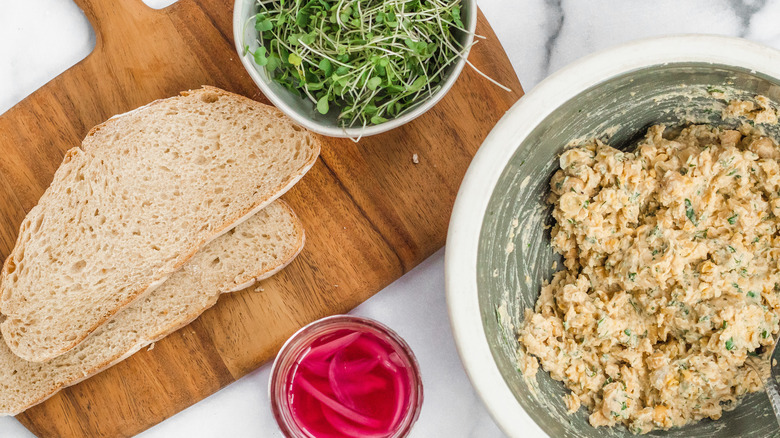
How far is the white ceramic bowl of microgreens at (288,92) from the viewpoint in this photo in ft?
5.72

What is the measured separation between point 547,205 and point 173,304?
3.66 ft

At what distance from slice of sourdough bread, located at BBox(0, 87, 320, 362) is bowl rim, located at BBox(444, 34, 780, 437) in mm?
635

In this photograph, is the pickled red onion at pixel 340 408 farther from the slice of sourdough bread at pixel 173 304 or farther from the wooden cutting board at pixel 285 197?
the slice of sourdough bread at pixel 173 304

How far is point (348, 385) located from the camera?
2014mm

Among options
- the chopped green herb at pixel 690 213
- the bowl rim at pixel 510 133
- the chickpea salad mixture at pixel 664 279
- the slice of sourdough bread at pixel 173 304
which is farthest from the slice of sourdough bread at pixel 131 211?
the chopped green herb at pixel 690 213

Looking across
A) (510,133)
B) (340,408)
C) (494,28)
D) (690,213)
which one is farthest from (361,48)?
(340,408)

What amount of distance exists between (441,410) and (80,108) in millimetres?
1420

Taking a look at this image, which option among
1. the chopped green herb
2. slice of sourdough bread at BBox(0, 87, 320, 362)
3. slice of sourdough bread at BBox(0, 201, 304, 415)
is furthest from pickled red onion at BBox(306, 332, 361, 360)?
the chopped green herb

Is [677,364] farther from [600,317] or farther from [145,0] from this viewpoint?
[145,0]

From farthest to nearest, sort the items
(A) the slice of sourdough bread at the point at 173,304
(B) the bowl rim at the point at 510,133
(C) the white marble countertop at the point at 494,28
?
(C) the white marble countertop at the point at 494,28 → (A) the slice of sourdough bread at the point at 173,304 → (B) the bowl rim at the point at 510,133

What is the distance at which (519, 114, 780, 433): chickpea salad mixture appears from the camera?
161 centimetres

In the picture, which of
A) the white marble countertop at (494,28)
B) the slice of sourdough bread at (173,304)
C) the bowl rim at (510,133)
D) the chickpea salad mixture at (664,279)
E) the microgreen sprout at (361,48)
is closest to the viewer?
the bowl rim at (510,133)

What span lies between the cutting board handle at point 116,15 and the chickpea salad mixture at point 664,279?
1.27m

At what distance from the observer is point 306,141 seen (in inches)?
78.2
